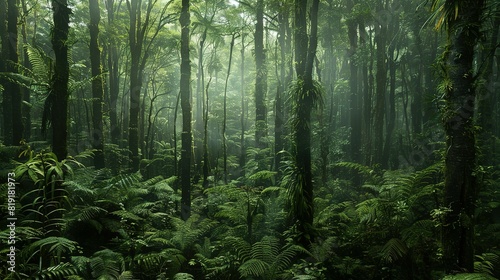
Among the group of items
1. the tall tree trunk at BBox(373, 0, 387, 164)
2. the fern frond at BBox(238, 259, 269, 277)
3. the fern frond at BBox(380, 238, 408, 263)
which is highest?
the tall tree trunk at BBox(373, 0, 387, 164)

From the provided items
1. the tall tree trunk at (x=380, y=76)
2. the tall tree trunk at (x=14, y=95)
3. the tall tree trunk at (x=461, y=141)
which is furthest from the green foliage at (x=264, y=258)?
the tall tree trunk at (x=380, y=76)

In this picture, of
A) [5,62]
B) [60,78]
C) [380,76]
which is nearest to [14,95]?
[5,62]

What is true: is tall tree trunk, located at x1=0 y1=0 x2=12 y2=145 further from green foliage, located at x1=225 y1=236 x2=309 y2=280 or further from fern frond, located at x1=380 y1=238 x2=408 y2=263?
fern frond, located at x1=380 y1=238 x2=408 y2=263

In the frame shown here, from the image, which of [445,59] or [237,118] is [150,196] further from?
[237,118]

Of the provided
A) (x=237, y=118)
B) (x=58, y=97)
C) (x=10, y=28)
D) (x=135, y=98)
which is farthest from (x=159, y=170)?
(x=237, y=118)

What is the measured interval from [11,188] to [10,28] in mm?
10350

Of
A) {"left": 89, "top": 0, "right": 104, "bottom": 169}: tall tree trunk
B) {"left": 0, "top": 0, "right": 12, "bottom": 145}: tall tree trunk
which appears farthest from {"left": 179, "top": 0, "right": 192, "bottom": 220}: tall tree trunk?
{"left": 0, "top": 0, "right": 12, "bottom": 145}: tall tree trunk

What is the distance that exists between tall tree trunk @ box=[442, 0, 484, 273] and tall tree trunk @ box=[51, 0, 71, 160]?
7149 mm

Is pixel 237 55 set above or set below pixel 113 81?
above

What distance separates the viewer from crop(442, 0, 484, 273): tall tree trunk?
4.86 metres

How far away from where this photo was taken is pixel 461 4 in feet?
15.9

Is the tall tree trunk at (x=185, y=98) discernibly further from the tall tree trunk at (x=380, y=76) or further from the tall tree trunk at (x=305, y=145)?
the tall tree trunk at (x=380, y=76)

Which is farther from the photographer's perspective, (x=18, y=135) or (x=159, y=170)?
(x=159, y=170)

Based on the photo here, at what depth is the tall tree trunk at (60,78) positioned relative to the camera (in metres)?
6.15
